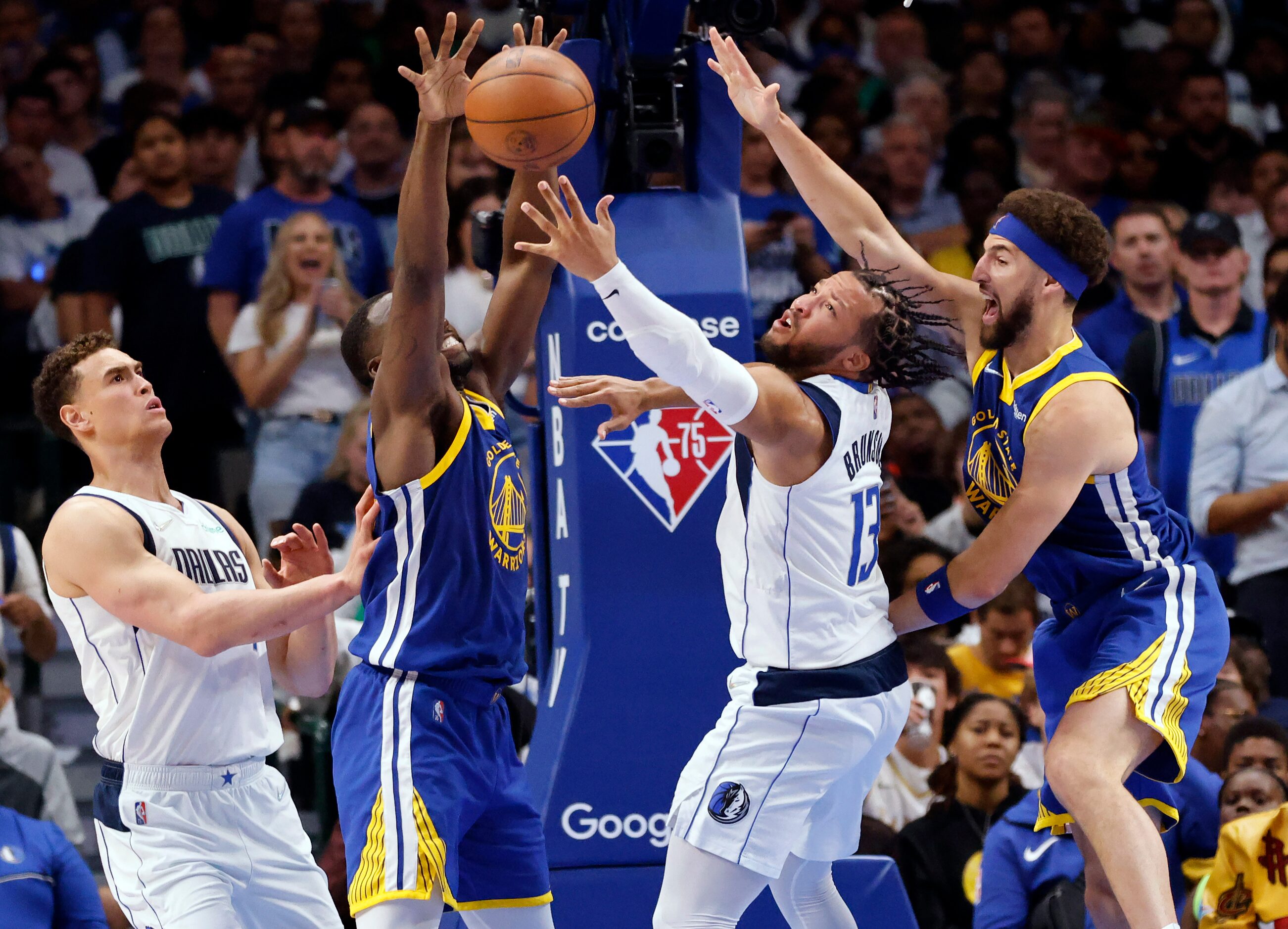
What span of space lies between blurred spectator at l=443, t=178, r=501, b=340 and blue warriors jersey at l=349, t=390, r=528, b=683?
3980 millimetres

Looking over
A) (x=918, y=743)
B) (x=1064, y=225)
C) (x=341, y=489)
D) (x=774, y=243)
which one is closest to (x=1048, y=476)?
(x=1064, y=225)

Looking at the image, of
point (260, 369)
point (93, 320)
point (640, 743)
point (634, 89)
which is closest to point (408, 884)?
point (640, 743)

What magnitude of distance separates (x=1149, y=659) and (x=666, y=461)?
1656 millimetres

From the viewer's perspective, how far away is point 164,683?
4676mm

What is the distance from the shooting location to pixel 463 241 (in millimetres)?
8508

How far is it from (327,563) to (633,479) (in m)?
1.17

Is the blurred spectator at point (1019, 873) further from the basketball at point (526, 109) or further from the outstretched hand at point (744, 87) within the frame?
the basketball at point (526, 109)

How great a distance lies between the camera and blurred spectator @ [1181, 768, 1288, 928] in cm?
622

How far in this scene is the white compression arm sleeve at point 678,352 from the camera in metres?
4.29

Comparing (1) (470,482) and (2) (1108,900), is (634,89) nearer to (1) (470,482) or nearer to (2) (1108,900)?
(1) (470,482)

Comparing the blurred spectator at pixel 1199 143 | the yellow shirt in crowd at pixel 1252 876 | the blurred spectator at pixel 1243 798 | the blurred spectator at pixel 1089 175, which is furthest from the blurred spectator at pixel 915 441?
the yellow shirt in crowd at pixel 1252 876

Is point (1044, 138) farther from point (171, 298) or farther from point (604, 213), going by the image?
point (604, 213)

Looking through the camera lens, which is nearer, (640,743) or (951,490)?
(640,743)

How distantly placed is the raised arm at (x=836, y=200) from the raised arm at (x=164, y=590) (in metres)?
1.89
